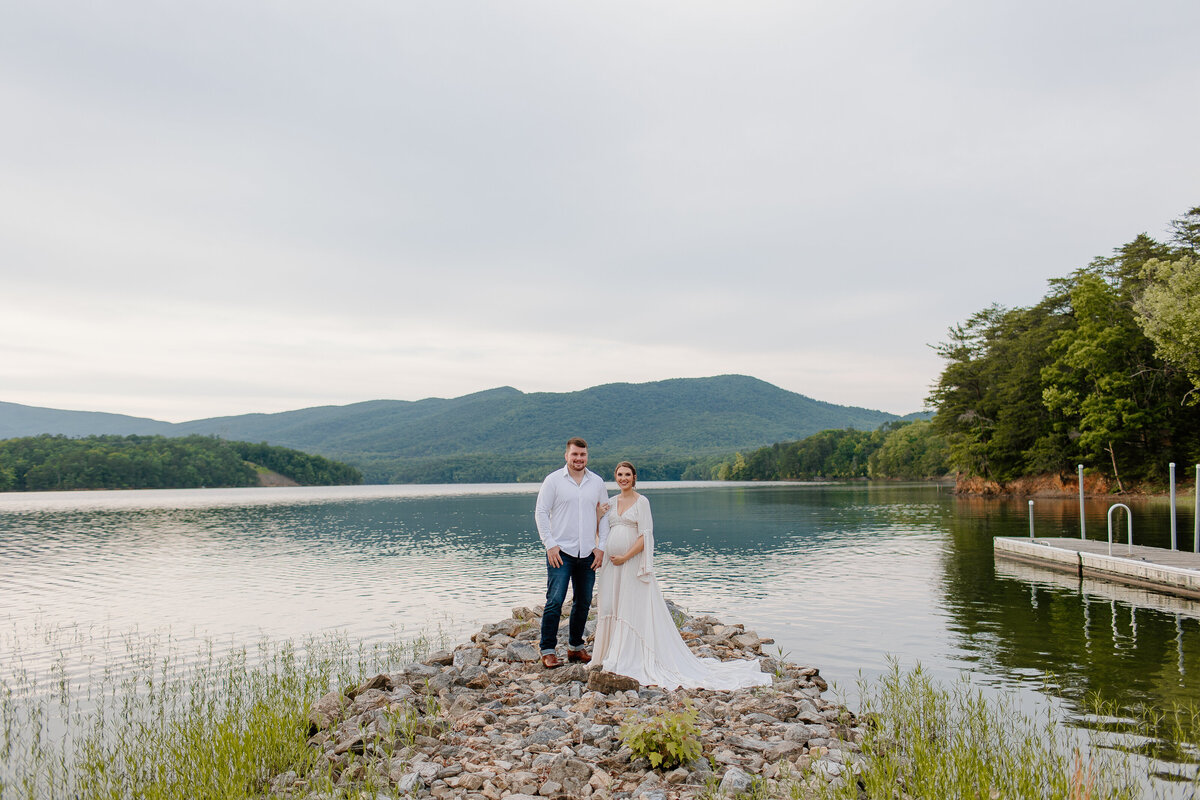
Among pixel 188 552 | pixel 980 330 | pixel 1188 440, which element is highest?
pixel 980 330

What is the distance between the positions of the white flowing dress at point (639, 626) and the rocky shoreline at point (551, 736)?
32cm

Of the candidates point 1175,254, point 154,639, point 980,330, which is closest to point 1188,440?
point 1175,254

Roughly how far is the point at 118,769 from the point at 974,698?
10.5 meters

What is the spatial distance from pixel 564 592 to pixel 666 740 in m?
3.43

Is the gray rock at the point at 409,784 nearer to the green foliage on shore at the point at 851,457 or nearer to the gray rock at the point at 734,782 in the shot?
the gray rock at the point at 734,782

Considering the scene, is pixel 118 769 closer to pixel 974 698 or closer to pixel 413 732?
pixel 413 732

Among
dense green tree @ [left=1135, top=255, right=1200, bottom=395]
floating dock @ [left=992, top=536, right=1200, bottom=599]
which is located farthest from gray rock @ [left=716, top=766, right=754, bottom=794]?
dense green tree @ [left=1135, top=255, right=1200, bottom=395]

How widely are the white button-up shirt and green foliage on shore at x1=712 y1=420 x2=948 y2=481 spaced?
11036cm

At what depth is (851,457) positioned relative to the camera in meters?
160

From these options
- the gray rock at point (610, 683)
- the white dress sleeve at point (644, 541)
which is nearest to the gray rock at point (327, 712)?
the gray rock at point (610, 683)

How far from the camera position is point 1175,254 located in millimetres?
54969

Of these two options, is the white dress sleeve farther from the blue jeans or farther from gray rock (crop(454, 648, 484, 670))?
gray rock (crop(454, 648, 484, 670))

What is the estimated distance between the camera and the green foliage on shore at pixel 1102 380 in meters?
48.8

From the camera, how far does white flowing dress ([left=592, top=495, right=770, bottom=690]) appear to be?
387 inches
